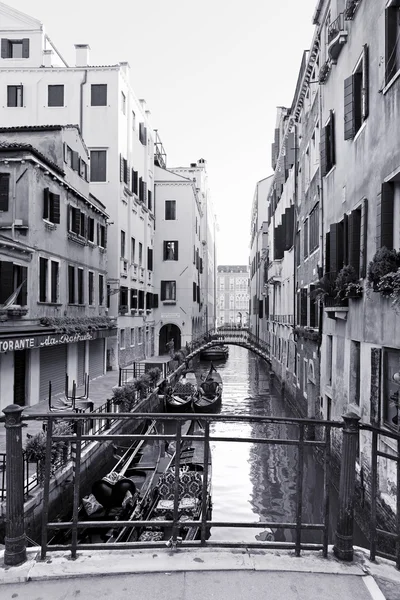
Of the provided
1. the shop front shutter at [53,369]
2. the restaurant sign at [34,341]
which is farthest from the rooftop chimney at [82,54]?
the shop front shutter at [53,369]

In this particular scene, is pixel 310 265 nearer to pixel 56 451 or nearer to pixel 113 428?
pixel 113 428

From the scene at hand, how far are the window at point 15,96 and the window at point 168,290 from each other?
17541mm

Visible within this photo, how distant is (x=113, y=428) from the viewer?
50.1 feet

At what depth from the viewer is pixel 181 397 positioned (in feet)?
77.9

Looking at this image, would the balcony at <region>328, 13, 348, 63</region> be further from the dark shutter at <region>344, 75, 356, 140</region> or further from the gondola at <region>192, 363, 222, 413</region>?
the gondola at <region>192, 363, 222, 413</region>

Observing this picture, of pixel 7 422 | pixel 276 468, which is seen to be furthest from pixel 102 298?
pixel 7 422

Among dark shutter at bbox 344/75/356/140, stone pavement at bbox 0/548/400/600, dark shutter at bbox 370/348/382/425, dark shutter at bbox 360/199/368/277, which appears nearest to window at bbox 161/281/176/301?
dark shutter at bbox 344/75/356/140

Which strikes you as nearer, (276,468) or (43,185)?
(276,468)

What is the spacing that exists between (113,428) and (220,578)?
12181mm

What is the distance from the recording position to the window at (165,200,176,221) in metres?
41.0

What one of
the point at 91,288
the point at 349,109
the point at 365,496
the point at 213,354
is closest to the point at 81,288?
the point at 91,288

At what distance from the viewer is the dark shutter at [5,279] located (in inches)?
578

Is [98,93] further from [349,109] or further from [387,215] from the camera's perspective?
[387,215]

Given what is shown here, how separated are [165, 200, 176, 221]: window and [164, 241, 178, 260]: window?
204 cm
